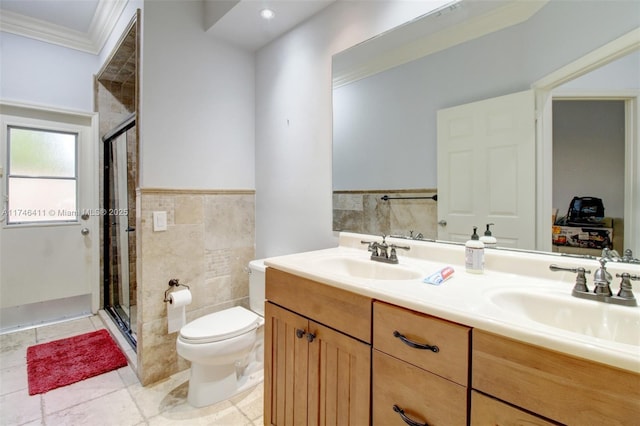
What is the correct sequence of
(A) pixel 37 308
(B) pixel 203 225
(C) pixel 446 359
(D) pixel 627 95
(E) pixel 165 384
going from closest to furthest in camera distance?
(C) pixel 446 359
(D) pixel 627 95
(E) pixel 165 384
(B) pixel 203 225
(A) pixel 37 308

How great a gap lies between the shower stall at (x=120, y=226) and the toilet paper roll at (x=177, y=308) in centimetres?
61

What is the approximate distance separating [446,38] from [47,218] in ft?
11.4

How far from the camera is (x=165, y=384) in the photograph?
196 centimetres

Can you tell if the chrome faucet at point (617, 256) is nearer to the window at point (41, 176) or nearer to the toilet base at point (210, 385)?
the toilet base at point (210, 385)

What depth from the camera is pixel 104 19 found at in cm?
251

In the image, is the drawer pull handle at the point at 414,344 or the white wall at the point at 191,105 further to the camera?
the white wall at the point at 191,105

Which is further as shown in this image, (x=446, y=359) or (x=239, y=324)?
(x=239, y=324)

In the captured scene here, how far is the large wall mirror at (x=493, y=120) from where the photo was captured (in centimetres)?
104

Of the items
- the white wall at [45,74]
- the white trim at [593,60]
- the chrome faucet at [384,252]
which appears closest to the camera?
Answer: the white trim at [593,60]

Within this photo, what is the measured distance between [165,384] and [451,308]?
194 cm

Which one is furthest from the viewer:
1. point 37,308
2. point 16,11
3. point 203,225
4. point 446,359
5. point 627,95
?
point 37,308

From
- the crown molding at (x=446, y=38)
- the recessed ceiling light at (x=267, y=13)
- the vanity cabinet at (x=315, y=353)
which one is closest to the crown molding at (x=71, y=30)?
the recessed ceiling light at (x=267, y=13)

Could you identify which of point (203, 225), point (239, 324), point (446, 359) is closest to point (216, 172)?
point (203, 225)

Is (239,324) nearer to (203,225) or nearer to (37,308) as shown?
(203,225)
